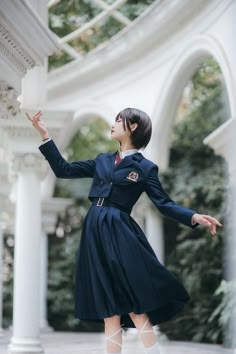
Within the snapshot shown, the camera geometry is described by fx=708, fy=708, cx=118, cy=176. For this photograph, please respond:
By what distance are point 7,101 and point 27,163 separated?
3220mm

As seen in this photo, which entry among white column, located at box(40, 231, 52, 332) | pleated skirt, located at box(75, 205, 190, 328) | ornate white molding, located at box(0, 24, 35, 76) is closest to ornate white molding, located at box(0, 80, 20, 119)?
ornate white molding, located at box(0, 24, 35, 76)

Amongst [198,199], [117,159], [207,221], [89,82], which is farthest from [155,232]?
[207,221]

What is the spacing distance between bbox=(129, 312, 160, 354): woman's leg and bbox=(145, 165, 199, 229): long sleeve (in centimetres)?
61

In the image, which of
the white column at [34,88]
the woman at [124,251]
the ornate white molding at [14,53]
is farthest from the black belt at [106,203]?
the white column at [34,88]

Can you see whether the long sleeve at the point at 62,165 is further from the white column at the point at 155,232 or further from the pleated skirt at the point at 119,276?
the white column at the point at 155,232

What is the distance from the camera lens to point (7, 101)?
5781mm

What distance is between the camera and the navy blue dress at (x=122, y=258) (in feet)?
13.6

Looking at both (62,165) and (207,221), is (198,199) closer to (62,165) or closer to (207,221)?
(62,165)

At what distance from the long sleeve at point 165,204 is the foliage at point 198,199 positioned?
26.2 ft

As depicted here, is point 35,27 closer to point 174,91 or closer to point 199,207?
point 174,91

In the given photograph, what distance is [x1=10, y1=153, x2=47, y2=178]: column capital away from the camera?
8945mm

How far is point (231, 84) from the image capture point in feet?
29.7

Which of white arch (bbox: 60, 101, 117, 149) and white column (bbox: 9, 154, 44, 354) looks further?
white arch (bbox: 60, 101, 117, 149)

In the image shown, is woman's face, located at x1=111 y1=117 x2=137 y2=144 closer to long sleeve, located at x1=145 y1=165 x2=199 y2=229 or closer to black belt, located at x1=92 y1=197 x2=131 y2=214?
long sleeve, located at x1=145 y1=165 x2=199 y2=229
